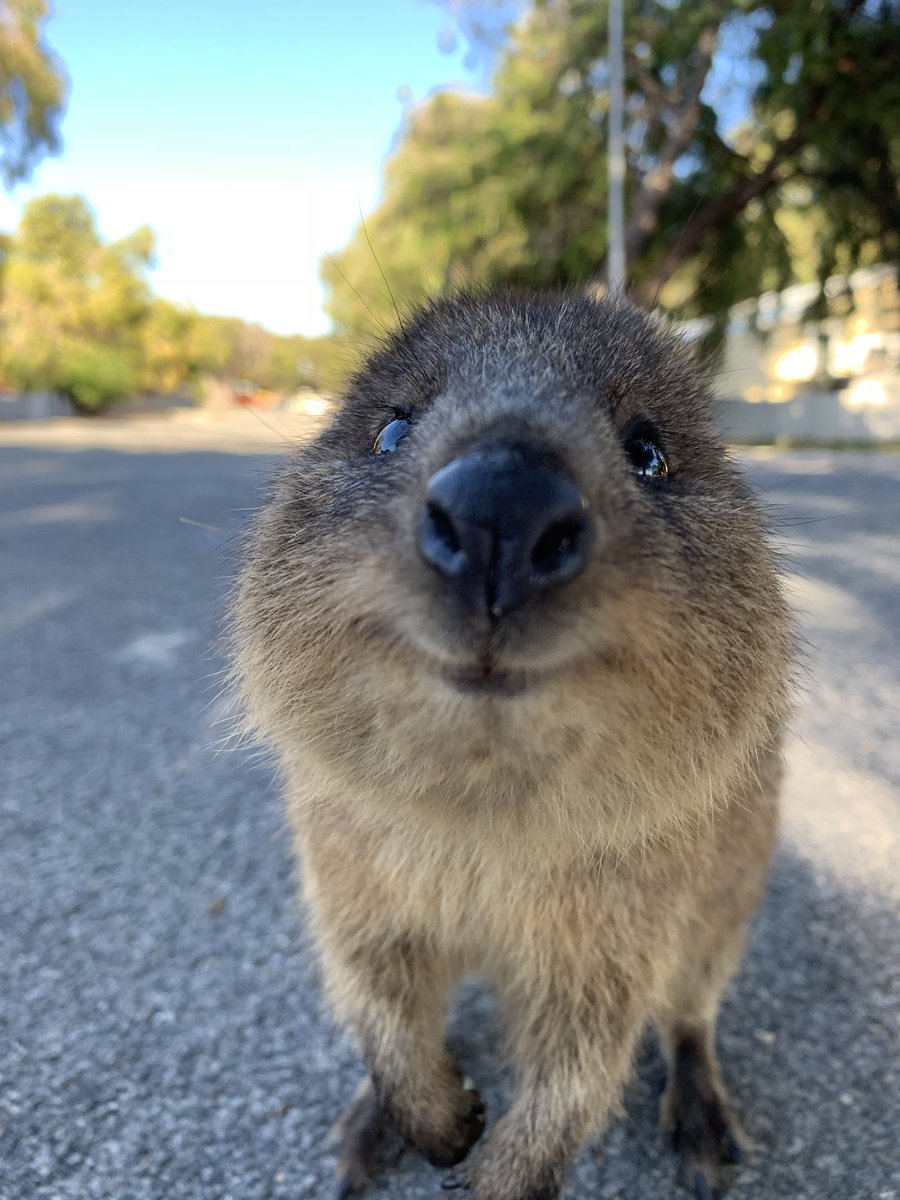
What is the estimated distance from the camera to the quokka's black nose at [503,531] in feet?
3.03

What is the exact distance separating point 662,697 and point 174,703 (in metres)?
3.27

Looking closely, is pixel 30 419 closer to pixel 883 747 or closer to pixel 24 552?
pixel 24 552

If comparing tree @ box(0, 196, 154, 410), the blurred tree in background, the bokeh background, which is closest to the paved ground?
the bokeh background

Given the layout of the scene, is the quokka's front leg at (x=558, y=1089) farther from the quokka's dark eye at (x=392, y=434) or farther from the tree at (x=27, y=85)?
the tree at (x=27, y=85)

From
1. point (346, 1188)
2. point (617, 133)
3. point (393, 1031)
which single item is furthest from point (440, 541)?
point (617, 133)

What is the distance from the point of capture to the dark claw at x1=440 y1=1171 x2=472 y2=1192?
161 cm

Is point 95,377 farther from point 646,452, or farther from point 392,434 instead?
point 646,452

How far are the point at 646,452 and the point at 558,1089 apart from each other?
1.15 m

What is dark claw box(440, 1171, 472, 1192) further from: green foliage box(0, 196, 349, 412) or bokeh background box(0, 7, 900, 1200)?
green foliage box(0, 196, 349, 412)

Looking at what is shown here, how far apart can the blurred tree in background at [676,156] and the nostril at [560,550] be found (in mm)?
13412

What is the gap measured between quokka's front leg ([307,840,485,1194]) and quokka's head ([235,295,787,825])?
440mm

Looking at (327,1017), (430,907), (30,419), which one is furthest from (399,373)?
(30,419)

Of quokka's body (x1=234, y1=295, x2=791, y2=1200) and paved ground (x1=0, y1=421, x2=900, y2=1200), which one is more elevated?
quokka's body (x1=234, y1=295, x2=791, y2=1200)

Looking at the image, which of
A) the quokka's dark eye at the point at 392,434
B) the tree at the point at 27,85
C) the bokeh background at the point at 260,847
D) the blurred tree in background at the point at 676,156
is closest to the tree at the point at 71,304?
the tree at the point at 27,85
